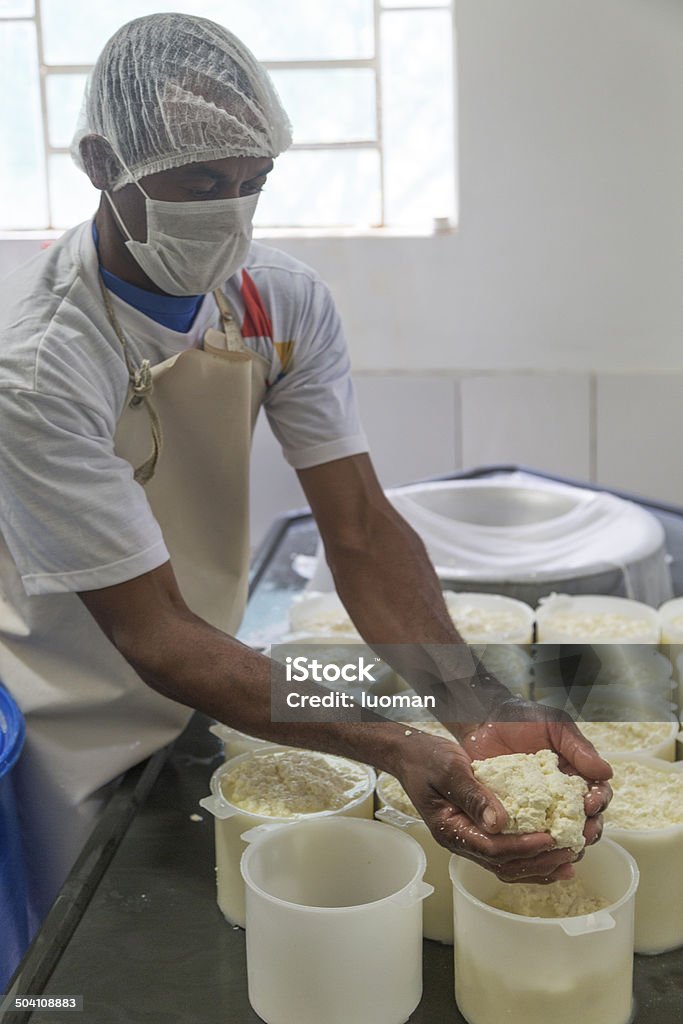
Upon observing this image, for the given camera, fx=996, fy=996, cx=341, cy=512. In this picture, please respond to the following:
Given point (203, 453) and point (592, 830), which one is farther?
point (203, 453)

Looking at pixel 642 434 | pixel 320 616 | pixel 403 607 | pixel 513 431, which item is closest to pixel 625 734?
pixel 403 607

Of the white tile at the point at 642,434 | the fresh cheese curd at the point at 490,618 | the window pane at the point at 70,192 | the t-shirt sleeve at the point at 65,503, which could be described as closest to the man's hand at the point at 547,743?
the t-shirt sleeve at the point at 65,503

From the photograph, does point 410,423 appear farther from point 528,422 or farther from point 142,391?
point 142,391

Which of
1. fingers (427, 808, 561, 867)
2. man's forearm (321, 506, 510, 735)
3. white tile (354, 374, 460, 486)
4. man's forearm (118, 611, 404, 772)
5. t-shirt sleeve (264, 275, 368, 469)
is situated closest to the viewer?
fingers (427, 808, 561, 867)

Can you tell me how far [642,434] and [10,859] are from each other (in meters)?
1.30

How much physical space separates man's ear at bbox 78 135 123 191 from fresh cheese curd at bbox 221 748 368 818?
1.89ft

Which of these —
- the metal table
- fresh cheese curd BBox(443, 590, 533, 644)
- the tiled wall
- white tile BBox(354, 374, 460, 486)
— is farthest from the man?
white tile BBox(354, 374, 460, 486)

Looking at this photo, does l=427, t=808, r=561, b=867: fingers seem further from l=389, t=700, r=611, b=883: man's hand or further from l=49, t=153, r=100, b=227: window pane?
l=49, t=153, r=100, b=227: window pane

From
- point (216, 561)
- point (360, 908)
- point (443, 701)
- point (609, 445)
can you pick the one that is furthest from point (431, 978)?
point (609, 445)

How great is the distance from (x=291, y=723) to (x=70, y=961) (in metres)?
0.27

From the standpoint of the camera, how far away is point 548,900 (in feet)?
2.60

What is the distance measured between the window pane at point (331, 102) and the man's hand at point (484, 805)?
0.62 m

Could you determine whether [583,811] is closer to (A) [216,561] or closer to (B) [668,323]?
(A) [216,561]

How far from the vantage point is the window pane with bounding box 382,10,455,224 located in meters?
1.01
